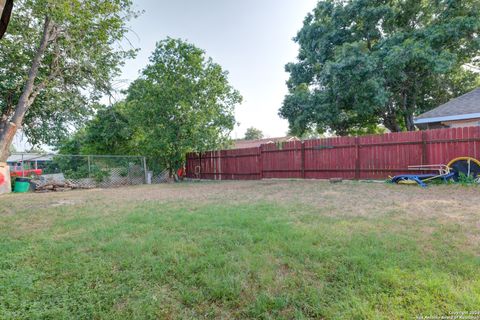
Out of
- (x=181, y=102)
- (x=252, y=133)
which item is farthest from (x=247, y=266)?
(x=252, y=133)

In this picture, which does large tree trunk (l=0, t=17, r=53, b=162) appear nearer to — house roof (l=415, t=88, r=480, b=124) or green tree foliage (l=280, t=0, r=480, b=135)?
green tree foliage (l=280, t=0, r=480, b=135)

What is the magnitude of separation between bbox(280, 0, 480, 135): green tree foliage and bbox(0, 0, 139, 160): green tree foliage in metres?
8.52

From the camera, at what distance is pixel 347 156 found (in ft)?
29.9

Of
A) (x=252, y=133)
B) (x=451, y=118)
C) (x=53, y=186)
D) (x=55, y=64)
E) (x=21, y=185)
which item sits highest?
(x=252, y=133)

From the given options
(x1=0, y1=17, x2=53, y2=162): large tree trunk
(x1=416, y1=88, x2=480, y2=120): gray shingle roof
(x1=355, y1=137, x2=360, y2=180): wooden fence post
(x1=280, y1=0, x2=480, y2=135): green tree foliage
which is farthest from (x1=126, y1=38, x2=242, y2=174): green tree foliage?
(x1=416, y1=88, x2=480, y2=120): gray shingle roof

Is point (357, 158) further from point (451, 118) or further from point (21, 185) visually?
point (21, 185)

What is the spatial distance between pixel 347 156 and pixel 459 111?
3.77 meters

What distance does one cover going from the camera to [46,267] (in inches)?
98.0

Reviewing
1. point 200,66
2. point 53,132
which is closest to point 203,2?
point 200,66

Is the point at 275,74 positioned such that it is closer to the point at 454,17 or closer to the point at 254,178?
the point at 254,178

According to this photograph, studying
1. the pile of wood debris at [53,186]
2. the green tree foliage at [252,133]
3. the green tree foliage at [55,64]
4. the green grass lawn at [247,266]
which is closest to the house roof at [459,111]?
the green grass lawn at [247,266]

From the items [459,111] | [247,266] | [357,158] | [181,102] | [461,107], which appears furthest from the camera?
[181,102]

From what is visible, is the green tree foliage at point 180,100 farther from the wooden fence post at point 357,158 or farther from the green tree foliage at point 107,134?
the wooden fence post at point 357,158

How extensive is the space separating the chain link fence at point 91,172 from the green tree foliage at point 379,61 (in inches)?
321
